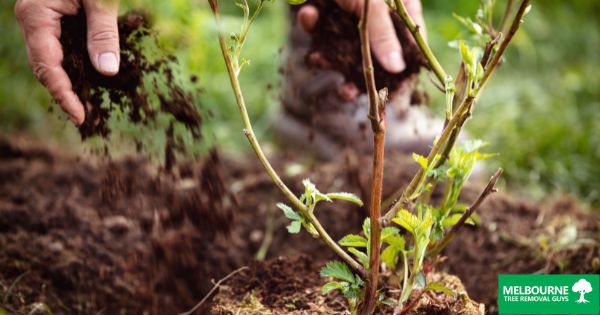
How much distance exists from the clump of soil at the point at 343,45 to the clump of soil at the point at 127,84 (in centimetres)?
48

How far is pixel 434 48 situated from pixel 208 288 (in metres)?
2.89

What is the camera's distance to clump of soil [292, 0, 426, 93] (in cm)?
176

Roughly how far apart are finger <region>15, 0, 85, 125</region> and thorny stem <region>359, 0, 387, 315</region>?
0.80 metres

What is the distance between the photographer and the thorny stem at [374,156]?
41.4 inches

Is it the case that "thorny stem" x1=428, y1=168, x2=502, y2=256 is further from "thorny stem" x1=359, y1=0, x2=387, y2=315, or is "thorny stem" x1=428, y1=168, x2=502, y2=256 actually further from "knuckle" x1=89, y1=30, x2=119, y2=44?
"knuckle" x1=89, y1=30, x2=119, y2=44

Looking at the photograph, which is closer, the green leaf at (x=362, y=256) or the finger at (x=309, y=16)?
the green leaf at (x=362, y=256)

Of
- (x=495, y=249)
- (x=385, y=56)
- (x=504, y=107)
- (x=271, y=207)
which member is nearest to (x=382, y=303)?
(x=385, y=56)

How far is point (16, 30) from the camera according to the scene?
3.30 m

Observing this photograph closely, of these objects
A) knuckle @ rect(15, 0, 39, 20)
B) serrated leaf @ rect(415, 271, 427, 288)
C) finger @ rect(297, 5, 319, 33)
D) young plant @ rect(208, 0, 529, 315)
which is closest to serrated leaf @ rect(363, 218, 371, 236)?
young plant @ rect(208, 0, 529, 315)

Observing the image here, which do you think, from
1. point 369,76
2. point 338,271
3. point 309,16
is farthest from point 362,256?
point 309,16

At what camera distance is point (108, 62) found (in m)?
1.43

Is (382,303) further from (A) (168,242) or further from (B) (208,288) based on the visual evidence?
(A) (168,242)

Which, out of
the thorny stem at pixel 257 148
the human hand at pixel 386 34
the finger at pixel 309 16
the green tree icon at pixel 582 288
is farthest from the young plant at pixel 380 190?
the finger at pixel 309 16

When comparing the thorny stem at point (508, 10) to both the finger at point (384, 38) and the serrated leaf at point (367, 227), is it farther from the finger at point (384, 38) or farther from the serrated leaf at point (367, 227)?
the serrated leaf at point (367, 227)
